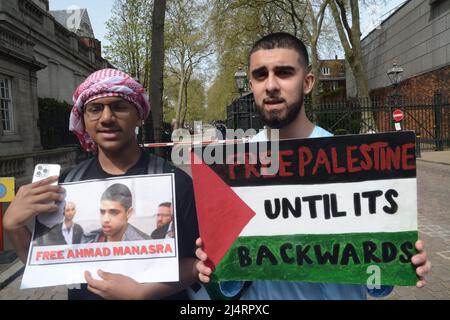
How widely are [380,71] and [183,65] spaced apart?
2401 centimetres

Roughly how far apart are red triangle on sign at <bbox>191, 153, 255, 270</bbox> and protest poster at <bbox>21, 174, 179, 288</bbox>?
13cm

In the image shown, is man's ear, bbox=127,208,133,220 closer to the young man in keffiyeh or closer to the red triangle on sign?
the young man in keffiyeh

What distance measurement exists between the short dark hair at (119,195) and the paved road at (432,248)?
299 centimetres

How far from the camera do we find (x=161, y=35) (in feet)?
42.7

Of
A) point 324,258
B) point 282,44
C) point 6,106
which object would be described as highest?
point 6,106

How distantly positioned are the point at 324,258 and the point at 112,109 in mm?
1233

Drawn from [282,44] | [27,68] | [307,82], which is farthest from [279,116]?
[27,68]

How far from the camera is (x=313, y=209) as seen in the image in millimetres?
1891

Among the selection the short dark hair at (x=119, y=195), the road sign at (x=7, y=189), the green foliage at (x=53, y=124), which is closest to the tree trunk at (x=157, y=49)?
the road sign at (x=7, y=189)

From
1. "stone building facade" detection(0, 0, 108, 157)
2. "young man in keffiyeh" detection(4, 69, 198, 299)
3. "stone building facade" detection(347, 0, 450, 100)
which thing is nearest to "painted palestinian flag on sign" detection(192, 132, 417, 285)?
"young man in keffiyeh" detection(4, 69, 198, 299)

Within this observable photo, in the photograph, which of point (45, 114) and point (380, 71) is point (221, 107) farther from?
point (45, 114)

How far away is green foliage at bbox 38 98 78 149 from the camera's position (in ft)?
60.8

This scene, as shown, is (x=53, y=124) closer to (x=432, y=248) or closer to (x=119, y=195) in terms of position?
(x=432, y=248)

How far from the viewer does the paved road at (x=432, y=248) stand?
426 cm
